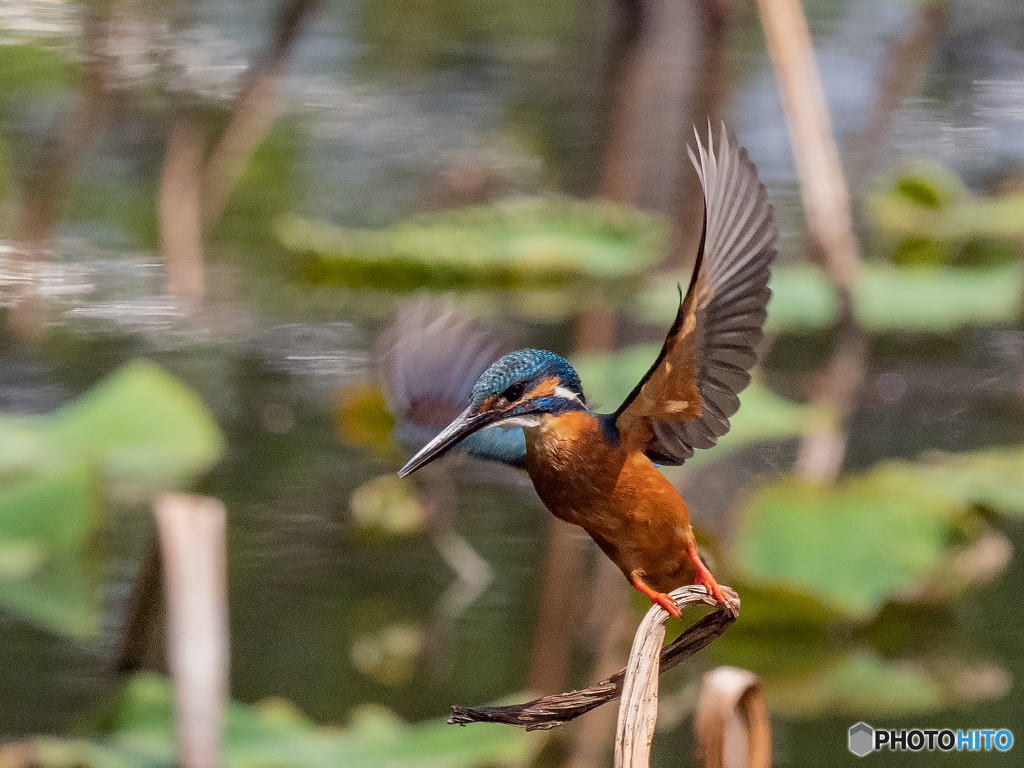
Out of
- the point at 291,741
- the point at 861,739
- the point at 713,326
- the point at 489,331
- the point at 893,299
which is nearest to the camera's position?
the point at 713,326

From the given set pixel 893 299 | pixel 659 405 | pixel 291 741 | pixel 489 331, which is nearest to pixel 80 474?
pixel 291 741

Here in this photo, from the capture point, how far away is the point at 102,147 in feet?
8.14

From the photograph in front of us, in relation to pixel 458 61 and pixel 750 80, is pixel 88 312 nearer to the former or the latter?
pixel 458 61

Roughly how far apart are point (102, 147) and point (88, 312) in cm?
66

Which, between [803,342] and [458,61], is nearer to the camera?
[803,342]

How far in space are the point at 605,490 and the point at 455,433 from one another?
0.05 metres

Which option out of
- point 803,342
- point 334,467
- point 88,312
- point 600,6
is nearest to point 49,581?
point 334,467

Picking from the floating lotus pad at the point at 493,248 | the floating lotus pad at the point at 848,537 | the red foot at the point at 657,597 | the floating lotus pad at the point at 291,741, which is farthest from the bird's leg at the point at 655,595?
the floating lotus pad at the point at 493,248

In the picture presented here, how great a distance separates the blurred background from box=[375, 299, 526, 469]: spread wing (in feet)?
0.20

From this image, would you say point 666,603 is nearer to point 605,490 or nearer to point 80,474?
point 605,490

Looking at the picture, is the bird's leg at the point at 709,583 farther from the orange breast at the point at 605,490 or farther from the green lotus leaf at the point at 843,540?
the green lotus leaf at the point at 843,540

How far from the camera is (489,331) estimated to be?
46 cm

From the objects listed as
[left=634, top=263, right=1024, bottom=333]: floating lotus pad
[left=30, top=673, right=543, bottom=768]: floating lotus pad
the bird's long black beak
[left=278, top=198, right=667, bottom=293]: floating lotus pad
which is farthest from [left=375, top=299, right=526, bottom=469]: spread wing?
[left=278, top=198, right=667, bottom=293]: floating lotus pad

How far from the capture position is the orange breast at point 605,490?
366mm
